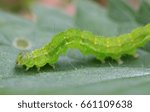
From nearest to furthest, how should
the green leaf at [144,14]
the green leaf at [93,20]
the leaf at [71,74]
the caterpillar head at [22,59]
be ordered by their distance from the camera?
the leaf at [71,74], the caterpillar head at [22,59], the green leaf at [144,14], the green leaf at [93,20]

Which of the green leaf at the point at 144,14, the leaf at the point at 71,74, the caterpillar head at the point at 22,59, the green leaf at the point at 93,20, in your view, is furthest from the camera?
the green leaf at the point at 93,20

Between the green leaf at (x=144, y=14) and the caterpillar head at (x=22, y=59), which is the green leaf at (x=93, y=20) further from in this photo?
the caterpillar head at (x=22, y=59)

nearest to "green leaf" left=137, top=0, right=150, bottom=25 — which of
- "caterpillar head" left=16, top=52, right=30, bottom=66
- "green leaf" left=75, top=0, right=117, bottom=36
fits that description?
"green leaf" left=75, top=0, right=117, bottom=36

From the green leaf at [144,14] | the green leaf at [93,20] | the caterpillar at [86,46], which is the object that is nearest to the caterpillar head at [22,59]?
the caterpillar at [86,46]

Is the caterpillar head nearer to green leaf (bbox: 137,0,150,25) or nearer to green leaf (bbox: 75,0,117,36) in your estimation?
green leaf (bbox: 75,0,117,36)

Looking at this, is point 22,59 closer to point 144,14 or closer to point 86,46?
point 86,46

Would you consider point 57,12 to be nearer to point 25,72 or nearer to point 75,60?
point 75,60

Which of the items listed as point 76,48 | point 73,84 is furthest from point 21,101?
point 76,48

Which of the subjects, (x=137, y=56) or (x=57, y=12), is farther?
(x=57, y=12)
